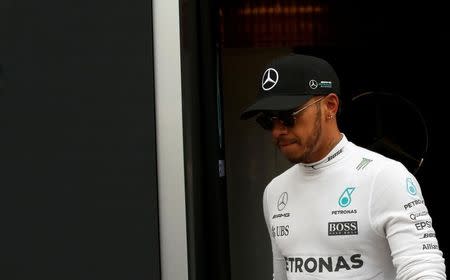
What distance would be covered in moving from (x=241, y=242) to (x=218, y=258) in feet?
6.12

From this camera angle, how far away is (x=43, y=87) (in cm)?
307

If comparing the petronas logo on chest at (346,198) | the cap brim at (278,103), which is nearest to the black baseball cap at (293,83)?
the cap brim at (278,103)

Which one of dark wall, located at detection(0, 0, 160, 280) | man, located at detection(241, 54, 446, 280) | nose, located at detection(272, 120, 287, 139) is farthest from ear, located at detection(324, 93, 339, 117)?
dark wall, located at detection(0, 0, 160, 280)

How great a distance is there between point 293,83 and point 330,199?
0.99ft

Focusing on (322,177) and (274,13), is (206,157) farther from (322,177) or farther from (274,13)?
(274,13)

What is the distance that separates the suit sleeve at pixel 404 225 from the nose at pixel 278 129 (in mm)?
261

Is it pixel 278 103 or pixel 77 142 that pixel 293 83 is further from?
pixel 77 142

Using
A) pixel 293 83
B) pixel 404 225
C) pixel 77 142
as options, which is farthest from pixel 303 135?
pixel 77 142

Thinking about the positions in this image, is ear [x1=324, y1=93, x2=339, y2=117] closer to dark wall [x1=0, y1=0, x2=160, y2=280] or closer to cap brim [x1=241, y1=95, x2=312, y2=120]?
cap brim [x1=241, y1=95, x2=312, y2=120]

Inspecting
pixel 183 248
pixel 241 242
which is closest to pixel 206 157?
pixel 183 248

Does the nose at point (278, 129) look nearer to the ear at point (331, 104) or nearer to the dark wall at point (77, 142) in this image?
the ear at point (331, 104)

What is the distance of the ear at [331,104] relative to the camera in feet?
7.06

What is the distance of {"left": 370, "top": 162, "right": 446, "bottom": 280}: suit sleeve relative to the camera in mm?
1886

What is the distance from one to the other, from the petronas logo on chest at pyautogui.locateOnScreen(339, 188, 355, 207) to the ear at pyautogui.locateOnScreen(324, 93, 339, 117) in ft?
0.71
